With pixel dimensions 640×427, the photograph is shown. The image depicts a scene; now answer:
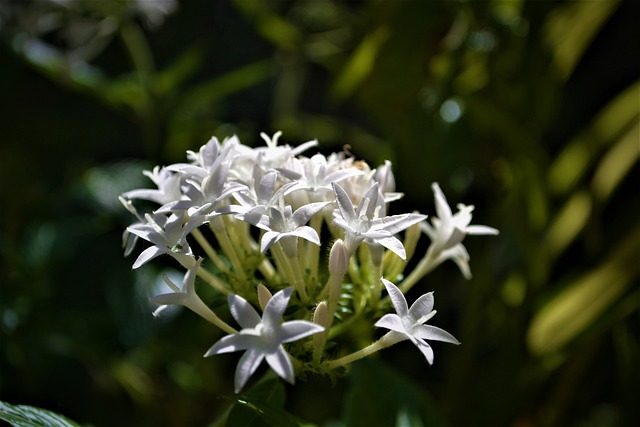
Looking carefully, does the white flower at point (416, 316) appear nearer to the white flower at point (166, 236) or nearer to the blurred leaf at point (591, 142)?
the white flower at point (166, 236)

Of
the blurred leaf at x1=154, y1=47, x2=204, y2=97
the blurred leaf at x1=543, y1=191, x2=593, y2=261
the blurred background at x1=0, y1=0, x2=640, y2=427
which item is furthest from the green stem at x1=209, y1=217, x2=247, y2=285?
the blurred leaf at x1=543, y1=191, x2=593, y2=261

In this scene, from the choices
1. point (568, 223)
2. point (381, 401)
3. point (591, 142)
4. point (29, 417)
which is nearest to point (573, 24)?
point (591, 142)

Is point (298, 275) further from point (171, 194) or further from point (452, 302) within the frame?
point (452, 302)

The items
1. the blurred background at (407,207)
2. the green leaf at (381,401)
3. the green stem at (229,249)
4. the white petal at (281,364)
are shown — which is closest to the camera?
the white petal at (281,364)

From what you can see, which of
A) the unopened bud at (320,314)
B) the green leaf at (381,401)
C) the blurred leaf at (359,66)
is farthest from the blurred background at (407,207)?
the unopened bud at (320,314)

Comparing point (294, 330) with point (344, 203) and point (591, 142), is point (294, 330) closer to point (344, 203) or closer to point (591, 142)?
point (344, 203)
